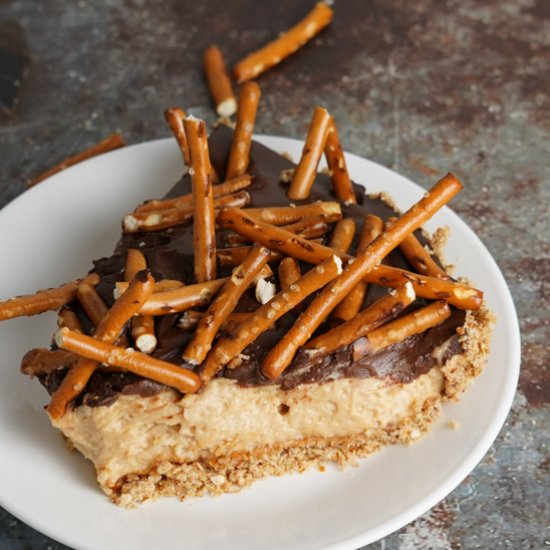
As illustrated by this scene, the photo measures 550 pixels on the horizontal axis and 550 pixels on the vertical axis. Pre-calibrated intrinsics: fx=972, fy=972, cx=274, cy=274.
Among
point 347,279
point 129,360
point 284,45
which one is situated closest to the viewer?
point 129,360

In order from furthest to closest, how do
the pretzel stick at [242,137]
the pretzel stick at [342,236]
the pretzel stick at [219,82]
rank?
the pretzel stick at [219,82], the pretzel stick at [242,137], the pretzel stick at [342,236]

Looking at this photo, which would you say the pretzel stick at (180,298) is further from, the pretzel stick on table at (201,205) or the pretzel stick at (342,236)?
the pretzel stick at (342,236)

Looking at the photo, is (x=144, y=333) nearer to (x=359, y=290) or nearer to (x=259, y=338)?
(x=259, y=338)

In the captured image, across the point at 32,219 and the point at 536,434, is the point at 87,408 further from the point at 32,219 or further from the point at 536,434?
the point at 536,434

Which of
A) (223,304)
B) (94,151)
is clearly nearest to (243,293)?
(223,304)

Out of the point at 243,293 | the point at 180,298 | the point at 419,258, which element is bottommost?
the point at 419,258

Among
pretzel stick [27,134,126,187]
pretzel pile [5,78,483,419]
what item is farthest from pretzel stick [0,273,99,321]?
pretzel stick [27,134,126,187]

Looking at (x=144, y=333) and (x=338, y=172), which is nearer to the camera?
(x=144, y=333)

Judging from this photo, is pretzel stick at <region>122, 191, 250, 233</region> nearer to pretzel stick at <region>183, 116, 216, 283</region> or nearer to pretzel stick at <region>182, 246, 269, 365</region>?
pretzel stick at <region>183, 116, 216, 283</region>

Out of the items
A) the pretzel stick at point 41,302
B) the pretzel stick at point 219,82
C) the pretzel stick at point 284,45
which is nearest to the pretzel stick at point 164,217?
the pretzel stick at point 41,302
